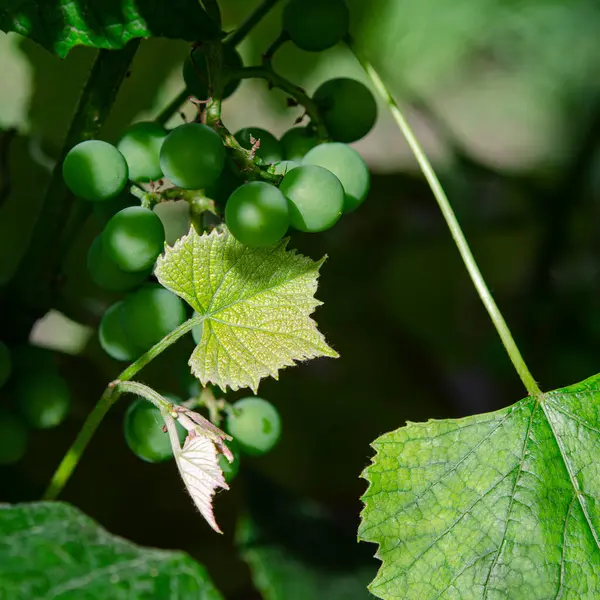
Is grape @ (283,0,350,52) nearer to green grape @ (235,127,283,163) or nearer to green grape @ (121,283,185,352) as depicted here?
green grape @ (235,127,283,163)

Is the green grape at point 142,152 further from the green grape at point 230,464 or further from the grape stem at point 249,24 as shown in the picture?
the green grape at point 230,464

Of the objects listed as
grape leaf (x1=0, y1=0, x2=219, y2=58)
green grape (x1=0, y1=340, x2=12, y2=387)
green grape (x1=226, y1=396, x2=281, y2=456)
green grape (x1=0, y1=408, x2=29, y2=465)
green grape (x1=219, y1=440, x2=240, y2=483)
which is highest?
grape leaf (x1=0, y1=0, x2=219, y2=58)

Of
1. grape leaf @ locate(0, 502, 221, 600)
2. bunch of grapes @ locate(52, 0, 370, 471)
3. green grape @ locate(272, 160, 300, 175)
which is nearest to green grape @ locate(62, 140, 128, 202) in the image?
bunch of grapes @ locate(52, 0, 370, 471)

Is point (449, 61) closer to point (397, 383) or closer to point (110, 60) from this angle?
point (397, 383)

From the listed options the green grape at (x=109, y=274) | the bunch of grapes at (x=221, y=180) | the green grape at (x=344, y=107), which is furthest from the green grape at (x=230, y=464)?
the green grape at (x=344, y=107)

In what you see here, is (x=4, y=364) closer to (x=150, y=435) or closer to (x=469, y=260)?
(x=150, y=435)

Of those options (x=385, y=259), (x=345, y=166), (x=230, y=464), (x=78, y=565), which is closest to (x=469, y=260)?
(x=345, y=166)

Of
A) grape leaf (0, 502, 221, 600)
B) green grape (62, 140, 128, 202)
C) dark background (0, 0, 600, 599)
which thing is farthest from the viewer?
dark background (0, 0, 600, 599)
